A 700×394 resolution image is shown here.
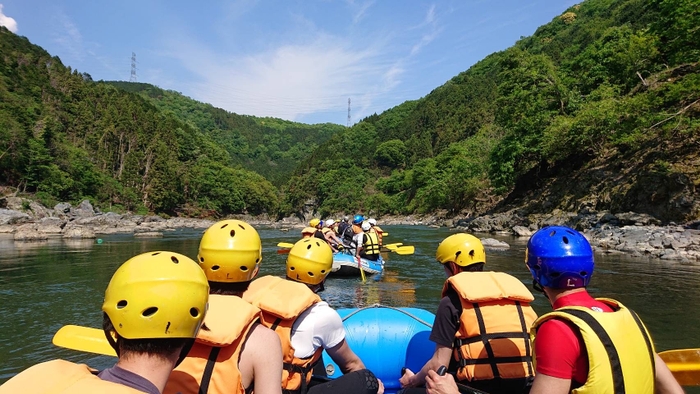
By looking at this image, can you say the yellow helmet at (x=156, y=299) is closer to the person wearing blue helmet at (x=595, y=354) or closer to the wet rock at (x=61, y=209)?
the person wearing blue helmet at (x=595, y=354)

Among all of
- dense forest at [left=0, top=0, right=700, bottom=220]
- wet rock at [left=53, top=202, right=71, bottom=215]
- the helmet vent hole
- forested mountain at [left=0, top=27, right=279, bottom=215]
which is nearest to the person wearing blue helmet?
the helmet vent hole

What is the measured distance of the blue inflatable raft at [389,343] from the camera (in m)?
4.14

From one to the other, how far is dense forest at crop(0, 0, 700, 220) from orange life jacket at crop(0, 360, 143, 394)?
19721 mm

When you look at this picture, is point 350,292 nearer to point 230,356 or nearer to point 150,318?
point 230,356

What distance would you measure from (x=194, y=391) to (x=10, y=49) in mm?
87908

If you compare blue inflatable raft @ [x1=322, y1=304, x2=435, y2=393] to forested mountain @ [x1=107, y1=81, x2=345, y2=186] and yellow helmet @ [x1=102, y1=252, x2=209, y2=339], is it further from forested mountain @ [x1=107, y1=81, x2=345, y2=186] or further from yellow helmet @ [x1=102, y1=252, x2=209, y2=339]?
forested mountain @ [x1=107, y1=81, x2=345, y2=186]

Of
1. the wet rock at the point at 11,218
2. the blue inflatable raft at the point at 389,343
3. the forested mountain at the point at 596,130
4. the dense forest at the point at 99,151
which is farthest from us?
the dense forest at the point at 99,151

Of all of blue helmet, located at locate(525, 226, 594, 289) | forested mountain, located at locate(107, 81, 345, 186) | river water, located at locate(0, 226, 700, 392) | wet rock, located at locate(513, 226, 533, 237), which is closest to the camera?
blue helmet, located at locate(525, 226, 594, 289)

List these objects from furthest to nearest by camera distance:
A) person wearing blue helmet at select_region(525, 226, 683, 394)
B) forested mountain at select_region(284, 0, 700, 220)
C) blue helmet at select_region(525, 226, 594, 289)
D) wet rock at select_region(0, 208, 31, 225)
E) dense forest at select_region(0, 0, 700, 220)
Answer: wet rock at select_region(0, 208, 31, 225)
dense forest at select_region(0, 0, 700, 220)
forested mountain at select_region(284, 0, 700, 220)
blue helmet at select_region(525, 226, 594, 289)
person wearing blue helmet at select_region(525, 226, 683, 394)

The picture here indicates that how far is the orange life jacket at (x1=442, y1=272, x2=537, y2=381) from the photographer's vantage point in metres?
2.82

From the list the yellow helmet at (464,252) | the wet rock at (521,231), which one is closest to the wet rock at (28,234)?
the yellow helmet at (464,252)

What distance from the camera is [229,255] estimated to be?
8.27ft

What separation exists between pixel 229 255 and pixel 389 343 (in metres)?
2.46

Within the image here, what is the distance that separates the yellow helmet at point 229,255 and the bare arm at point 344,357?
2.55 feet
